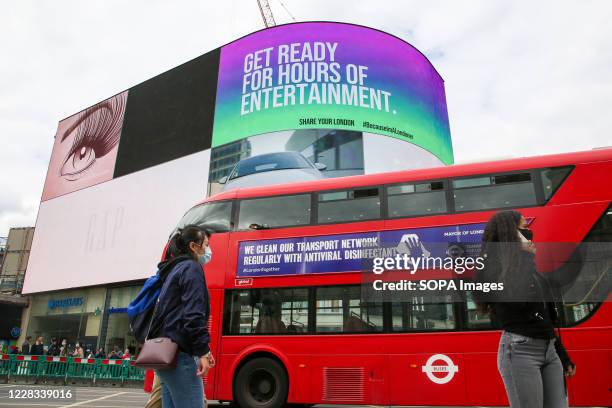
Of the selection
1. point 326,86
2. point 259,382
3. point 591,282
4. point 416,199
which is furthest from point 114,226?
point 591,282

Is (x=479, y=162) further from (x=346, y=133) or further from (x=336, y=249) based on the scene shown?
(x=346, y=133)

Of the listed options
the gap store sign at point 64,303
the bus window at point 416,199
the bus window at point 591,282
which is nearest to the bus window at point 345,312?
the bus window at point 416,199

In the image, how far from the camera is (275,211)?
8.28 m

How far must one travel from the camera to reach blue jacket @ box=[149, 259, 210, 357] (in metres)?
2.69

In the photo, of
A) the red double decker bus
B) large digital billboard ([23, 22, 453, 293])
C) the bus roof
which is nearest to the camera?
the red double decker bus

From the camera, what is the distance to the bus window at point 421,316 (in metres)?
6.74

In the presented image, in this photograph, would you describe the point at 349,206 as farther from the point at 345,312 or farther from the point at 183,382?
the point at 183,382

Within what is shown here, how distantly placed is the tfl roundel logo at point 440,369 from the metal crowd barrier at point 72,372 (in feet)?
40.4

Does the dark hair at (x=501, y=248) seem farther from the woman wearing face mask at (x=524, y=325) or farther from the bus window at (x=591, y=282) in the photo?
the bus window at (x=591, y=282)

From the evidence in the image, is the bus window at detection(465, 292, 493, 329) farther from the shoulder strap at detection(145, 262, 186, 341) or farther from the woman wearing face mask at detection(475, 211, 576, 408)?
the shoulder strap at detection(145, 262, 186, 341)

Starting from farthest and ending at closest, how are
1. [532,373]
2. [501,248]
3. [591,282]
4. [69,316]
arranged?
1. [69,316]
2. [591,282]
3. [501,248]
4. [532,373]

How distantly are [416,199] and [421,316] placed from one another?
75.3 inches

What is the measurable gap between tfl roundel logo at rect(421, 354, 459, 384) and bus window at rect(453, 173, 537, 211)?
231cm
